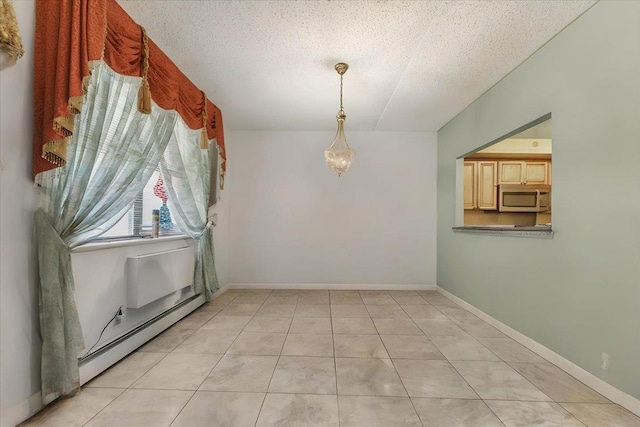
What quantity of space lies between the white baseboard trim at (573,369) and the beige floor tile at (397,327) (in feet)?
2.65

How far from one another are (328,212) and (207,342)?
264 cm

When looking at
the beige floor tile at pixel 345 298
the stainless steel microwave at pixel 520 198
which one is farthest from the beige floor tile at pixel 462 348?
the stainless steel microwave at pixel 520 198

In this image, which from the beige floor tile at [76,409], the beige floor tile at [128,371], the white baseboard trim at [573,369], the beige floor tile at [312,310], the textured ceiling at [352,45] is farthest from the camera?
the beige floor tile at [312,310]

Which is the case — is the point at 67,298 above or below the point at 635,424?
above

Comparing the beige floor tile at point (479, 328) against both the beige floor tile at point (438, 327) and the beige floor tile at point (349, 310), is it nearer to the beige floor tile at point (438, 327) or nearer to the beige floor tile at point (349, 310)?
the beige floor tile at point (438, 327)

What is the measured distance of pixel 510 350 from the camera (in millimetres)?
2371

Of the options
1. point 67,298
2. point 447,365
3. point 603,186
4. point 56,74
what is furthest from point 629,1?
point 67,298

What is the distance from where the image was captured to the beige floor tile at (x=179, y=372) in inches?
72.5

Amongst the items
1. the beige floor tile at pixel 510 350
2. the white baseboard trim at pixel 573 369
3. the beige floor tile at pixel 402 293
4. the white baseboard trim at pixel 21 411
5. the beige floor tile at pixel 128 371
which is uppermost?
the white baseboard trim at pixel 21 411

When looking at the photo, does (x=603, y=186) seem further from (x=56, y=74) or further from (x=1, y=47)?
(x=1, y=47)

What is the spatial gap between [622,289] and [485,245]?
1458 mm

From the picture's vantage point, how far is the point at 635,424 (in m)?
1.51

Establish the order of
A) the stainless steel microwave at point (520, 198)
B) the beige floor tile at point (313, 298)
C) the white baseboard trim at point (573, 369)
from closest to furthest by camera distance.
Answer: the white baseboard trim at point (573, 369), the beige floor tile at point (313, 298), the stainless steel microwave at point (520, 198)

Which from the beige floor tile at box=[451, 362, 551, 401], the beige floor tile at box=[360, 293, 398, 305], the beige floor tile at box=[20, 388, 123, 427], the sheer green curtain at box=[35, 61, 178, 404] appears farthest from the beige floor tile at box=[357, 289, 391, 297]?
the sheer green curtain at box=[35, 61, 178, 404]
